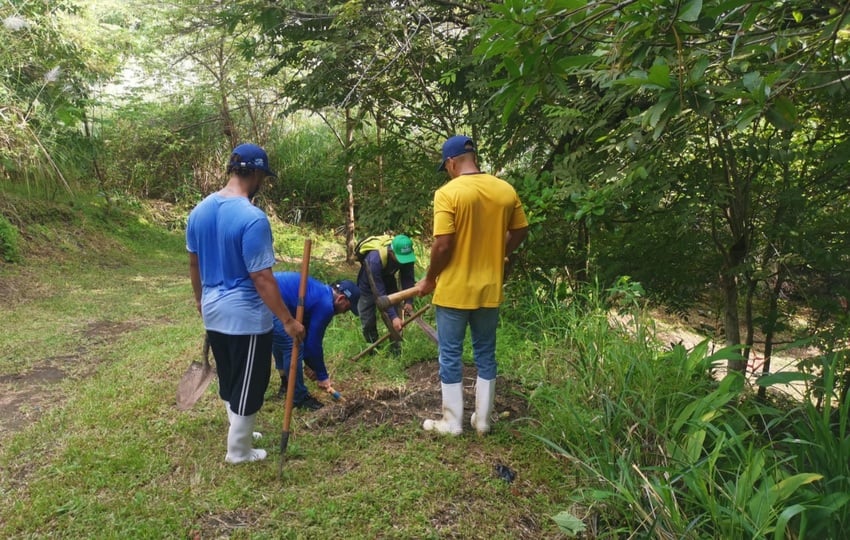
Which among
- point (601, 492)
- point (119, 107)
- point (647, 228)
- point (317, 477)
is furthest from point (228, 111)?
point (601, 492)

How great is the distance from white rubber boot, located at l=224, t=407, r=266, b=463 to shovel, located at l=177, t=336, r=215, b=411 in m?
0.45

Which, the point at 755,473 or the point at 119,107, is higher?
the point at 119,107

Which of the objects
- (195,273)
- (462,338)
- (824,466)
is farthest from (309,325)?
(824,466)

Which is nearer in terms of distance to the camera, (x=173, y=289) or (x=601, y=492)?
(x=601, y=492)

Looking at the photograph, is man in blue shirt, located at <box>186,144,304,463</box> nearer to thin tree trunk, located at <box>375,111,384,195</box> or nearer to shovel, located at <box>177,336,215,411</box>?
shovel, located at <box>177,336,215,411</box>

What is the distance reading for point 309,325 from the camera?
386cm

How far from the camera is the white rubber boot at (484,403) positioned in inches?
133

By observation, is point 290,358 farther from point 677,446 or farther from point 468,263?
point 677,446

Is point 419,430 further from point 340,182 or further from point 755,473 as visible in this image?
point 340,182

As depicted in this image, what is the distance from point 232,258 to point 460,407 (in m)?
1.63

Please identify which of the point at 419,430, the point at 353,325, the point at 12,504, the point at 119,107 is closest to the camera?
the point at 12,504

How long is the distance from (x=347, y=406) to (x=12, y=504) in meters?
1.91

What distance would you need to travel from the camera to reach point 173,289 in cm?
872

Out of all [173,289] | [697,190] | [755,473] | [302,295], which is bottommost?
[173,289]
